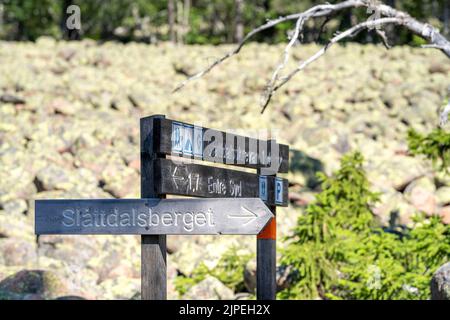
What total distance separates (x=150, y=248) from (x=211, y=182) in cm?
95

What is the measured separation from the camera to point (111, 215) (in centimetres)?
692

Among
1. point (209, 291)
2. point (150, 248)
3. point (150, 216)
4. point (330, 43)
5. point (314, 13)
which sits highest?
point (314, 13)

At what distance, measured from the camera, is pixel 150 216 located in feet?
22.7

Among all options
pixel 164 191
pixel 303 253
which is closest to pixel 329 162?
pixel 303 253

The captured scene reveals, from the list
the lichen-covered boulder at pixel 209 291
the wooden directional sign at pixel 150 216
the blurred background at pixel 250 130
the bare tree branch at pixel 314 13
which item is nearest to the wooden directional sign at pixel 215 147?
the wooden directional sign at pixel 150 216

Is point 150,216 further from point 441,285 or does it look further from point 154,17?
point 154,17

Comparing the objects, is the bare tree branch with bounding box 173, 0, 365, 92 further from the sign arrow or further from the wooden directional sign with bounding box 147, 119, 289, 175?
the sign arrow

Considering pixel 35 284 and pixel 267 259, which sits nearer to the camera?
pixel 267 259

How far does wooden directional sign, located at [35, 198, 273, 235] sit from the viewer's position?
686 cm

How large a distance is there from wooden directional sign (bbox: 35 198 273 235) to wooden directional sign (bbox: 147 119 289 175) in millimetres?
449

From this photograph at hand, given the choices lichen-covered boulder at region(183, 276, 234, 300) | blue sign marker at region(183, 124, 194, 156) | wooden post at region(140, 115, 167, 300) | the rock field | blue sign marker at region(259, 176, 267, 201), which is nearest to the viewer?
wooden post at region(140, 115, 167, 300)

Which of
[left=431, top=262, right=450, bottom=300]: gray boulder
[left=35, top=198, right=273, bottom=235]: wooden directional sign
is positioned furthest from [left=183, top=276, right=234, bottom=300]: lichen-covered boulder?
[left=35, top=198, right=273, bottom=235]: wooden directional sign

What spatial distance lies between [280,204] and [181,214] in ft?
8.61

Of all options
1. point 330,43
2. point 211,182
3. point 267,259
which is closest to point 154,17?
point 330,43
